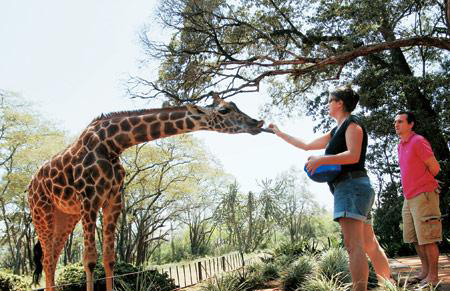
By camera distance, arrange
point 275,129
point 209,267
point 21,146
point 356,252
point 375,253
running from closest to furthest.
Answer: point 356,252
point 375,253
point 275,129
point 209,267
point 21,146

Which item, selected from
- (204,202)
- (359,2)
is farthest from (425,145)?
(204,202)

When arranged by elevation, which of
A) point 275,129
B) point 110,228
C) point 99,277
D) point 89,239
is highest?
point 275,129

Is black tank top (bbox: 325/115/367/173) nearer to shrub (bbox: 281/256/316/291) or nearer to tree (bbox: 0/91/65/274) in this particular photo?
shrub (bbox: 281/256/316/291)

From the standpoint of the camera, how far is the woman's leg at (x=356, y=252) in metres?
3.06

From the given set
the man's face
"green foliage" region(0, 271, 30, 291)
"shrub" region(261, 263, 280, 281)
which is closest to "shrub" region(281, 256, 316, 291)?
"shrub" region(261, 263, 280, 281)

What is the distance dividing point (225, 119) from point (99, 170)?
159 centimetres

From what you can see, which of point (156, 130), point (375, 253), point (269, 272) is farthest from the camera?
point (269, 272)

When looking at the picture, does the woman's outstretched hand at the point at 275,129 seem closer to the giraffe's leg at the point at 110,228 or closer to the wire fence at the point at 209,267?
the giraffe's leg at the point at 110,228

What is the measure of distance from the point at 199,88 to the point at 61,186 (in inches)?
310

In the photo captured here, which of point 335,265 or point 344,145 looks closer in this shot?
point 344,145

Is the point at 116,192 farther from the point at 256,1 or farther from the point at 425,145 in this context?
the point at 256,1

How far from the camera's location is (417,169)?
185 inches

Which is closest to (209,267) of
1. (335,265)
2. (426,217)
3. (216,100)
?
(335,265)

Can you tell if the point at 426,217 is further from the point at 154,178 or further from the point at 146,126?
the point at 154,178
